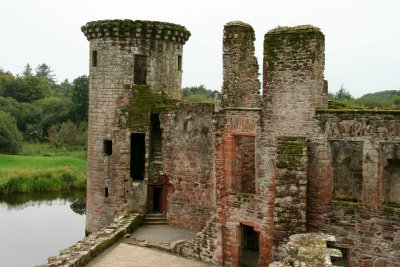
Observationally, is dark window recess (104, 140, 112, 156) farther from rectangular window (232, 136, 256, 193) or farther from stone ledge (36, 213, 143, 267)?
rectangular window (232, 136, 256, 193)

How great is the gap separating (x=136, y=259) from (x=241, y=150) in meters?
4.14

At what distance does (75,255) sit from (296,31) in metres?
7.51

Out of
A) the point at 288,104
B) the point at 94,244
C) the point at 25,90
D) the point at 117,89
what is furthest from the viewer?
the point at 25,90

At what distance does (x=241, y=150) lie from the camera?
14164 mm

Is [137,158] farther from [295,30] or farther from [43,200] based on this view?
[43,200]

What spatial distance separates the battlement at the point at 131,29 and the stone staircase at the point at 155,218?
650 centimetres

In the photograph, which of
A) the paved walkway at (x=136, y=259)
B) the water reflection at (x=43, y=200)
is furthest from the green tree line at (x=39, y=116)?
the paved walkway at (x=136, y=259)

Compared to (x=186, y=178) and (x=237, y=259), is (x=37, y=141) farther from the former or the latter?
(x=237, y=259)

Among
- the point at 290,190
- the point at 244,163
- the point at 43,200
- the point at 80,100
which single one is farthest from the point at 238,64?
the point at 80,100

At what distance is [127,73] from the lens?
1822 centimetres

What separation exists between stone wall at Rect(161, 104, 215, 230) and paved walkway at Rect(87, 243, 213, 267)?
313 centimetres

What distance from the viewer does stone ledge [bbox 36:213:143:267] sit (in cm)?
1174

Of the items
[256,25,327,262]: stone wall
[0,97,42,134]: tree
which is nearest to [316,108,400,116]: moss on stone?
[256,25,327,262]: stone wall

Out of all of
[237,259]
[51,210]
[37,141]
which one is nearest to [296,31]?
[237,259]
